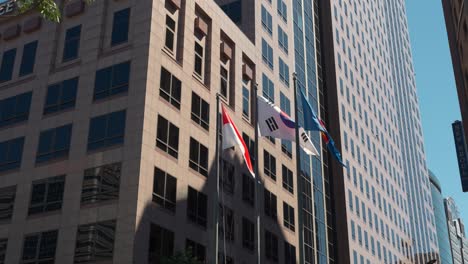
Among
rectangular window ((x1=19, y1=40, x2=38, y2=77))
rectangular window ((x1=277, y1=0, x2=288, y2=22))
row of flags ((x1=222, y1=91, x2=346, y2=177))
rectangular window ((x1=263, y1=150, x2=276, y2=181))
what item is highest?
rectangular window ((x1=277, y1=0, x2=288, y2=22))

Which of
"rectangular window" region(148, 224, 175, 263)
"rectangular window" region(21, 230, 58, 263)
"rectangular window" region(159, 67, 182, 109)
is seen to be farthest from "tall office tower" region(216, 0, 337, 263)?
"rectangular window" region(21, 230, 58, 263)

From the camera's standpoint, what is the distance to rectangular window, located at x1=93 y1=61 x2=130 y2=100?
39469mm

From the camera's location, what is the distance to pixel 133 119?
1483 inches

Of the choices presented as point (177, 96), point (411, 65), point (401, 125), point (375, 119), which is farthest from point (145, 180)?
point (411, 65)

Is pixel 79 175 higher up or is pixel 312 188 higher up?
pixel 312 188

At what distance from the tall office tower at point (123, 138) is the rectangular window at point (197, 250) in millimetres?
120

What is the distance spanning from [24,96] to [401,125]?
76130 millimetres

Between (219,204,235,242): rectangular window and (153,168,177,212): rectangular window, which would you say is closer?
(153,168,177,212): rectangular window

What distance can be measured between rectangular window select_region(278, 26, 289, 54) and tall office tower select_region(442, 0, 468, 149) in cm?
1567

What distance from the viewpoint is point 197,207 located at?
40750mm

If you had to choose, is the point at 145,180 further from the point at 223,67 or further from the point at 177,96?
the point at 223,67

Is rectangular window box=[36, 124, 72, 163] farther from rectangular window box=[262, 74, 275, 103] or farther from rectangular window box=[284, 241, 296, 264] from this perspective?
rectangular window box=[284, 241, 296, 264]

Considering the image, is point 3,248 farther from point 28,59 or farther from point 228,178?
point 228,178

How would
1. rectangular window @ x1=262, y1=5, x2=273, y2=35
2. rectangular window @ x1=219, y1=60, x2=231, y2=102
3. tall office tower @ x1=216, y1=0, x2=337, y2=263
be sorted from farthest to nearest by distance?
rectangular window @ x1=262, y1=5, x2=273, y2=35, tall office tower @ x1=216, y1=0, x2=337, y2=263, rectangular window @ x1=219, y1=60, x2=231, y2=102
